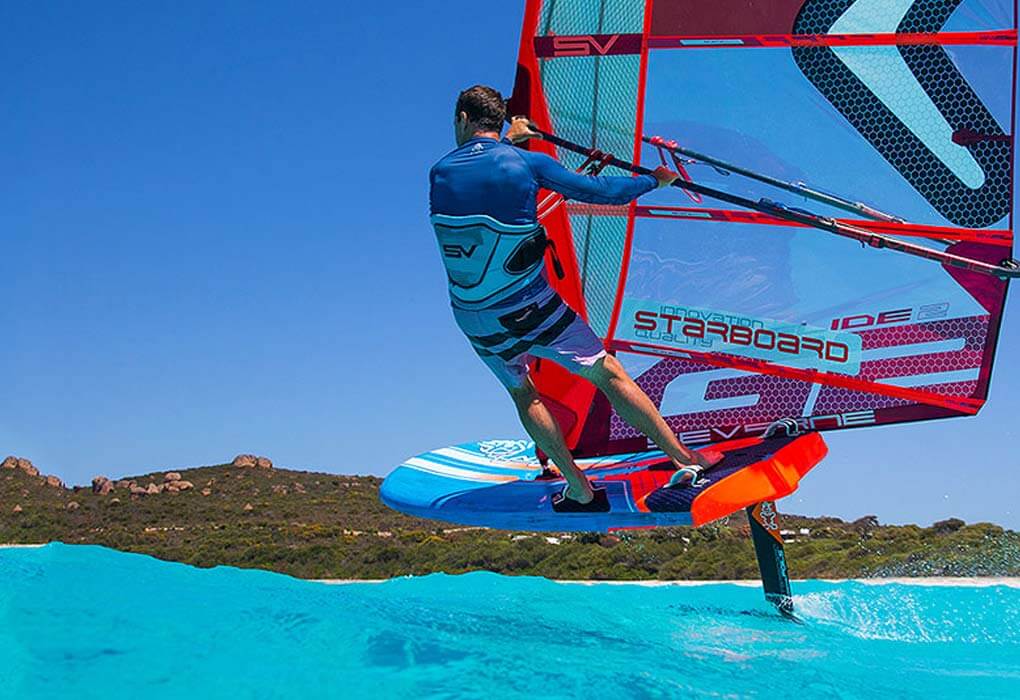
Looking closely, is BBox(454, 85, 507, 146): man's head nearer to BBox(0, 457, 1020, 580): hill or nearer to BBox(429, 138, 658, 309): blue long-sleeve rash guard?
BBox(429, 138, 658, 309): blue long-sleeve rash guard

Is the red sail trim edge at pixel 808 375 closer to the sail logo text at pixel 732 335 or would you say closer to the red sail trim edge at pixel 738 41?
the sail logo text at pixel 732 335

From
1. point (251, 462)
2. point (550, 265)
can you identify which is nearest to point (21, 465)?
point (251, 462)

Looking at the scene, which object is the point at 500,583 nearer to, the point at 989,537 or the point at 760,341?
the point at 760,341

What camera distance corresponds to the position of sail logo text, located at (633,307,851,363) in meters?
5.45

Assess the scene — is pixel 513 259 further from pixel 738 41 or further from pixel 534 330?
pixel 738 41

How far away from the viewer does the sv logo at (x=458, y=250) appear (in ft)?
15.0

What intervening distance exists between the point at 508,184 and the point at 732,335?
1.81 m

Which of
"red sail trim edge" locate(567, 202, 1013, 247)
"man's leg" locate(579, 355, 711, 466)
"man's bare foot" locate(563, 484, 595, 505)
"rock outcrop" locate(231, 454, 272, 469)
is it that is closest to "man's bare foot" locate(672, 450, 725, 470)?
"man's leg" locate(579, 355, 711, 466)

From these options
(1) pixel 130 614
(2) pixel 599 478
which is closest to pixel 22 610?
(1) pixel 130 614

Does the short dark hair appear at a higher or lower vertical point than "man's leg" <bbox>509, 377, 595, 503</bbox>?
higher

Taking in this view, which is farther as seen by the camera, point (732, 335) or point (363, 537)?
point (363, 537)

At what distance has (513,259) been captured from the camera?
4559 millimetres

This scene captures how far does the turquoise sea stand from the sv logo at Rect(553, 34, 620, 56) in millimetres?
2967

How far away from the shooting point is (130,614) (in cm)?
417
